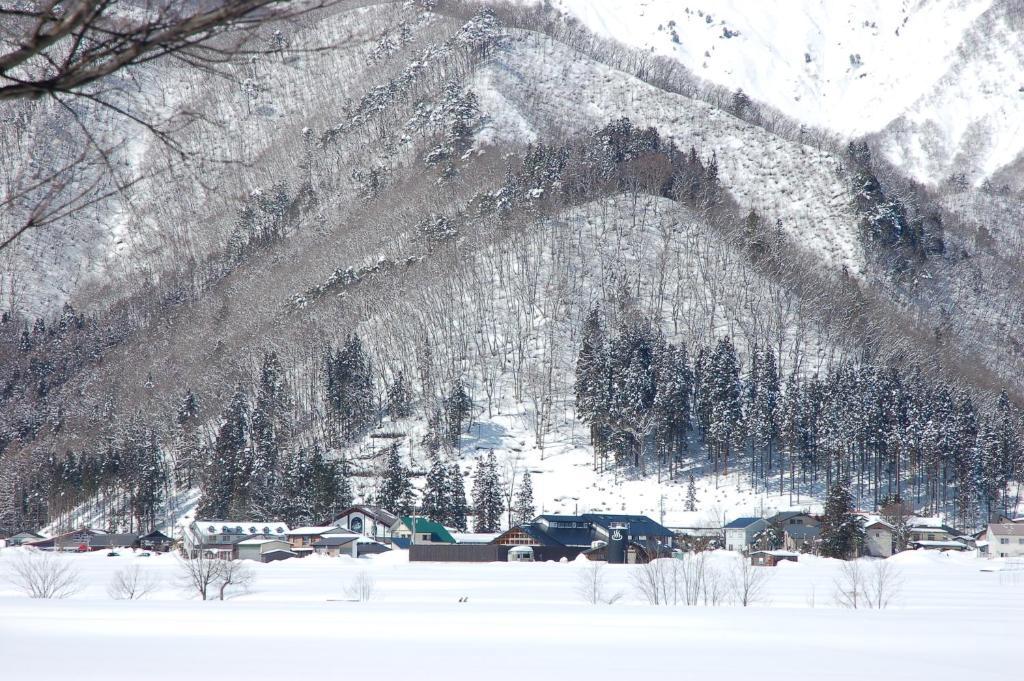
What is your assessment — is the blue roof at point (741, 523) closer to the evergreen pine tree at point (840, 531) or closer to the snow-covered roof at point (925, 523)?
the evergreen pine tree at point (840, 531)

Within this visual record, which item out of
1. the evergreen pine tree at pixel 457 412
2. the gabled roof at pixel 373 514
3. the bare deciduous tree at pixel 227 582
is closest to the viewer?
the bare deciduous tree at pixel 227 582

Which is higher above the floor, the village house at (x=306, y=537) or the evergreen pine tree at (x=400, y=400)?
the evergreen pine tree at (x=400, y=400)

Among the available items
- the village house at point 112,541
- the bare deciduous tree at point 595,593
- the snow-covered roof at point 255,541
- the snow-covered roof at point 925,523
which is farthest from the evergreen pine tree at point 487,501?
the bare deciduous tree at point 595,593

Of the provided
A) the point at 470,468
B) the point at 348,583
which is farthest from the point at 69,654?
the point at 470,468

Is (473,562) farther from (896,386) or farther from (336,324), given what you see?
(336,324)

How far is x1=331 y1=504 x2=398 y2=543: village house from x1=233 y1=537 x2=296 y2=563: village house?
716 cm

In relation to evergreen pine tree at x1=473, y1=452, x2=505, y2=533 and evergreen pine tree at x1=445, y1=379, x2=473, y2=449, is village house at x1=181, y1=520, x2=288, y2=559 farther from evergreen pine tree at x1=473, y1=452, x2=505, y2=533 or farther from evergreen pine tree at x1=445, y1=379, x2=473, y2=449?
evergreen pine tree at x1=445, y1=379, x2=473, y2=449

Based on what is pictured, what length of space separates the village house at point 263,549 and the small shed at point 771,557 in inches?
1458

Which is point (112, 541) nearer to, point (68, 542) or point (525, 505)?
point (68, 542)

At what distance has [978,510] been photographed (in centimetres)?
10231

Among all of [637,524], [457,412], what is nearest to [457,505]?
[457,412]

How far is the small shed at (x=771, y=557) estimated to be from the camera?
8406 cm

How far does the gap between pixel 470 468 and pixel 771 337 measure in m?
45.4

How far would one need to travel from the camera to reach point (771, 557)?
278 feet
